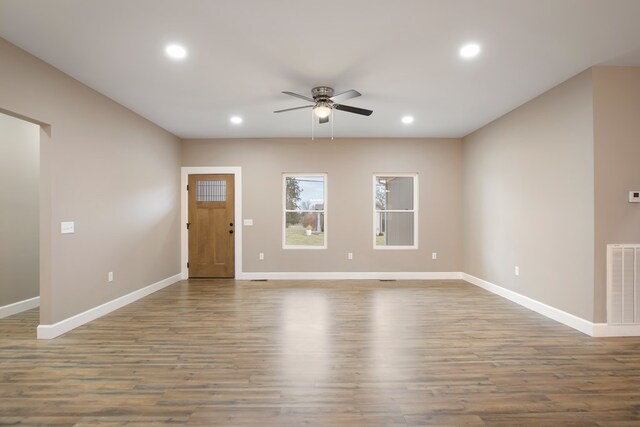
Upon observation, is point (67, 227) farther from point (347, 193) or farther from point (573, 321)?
point (573, 321)

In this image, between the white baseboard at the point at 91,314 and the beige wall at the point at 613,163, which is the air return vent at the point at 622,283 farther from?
the white baseboard at the point at 91,314

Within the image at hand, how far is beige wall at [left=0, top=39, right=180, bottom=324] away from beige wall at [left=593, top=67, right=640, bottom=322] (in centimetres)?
552

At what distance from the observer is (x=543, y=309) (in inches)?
153

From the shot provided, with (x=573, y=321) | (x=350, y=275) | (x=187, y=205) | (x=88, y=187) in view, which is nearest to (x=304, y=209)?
(x=350, y=275)

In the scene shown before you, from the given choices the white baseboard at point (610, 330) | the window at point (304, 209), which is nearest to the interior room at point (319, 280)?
the white baseboard at point (610, 330)

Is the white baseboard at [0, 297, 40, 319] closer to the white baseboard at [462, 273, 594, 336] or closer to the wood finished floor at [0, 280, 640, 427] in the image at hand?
the wood finished floor at [0, 280, 640, 427]

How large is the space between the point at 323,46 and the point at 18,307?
4.92 m

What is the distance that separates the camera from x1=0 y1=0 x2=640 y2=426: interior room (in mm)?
2215

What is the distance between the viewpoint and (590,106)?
325cm

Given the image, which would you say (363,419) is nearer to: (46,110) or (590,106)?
(590,106)

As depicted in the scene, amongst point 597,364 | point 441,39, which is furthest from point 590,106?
point 597,364

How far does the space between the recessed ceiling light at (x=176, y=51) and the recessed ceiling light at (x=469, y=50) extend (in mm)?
2507

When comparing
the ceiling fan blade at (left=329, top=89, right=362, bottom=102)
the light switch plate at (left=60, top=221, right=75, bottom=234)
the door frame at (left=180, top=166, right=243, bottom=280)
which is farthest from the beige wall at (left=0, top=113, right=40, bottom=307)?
the ceiling fan blade at (left=329, top=89, right=362, bottom=102)

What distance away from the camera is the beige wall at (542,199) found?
3328 mm
